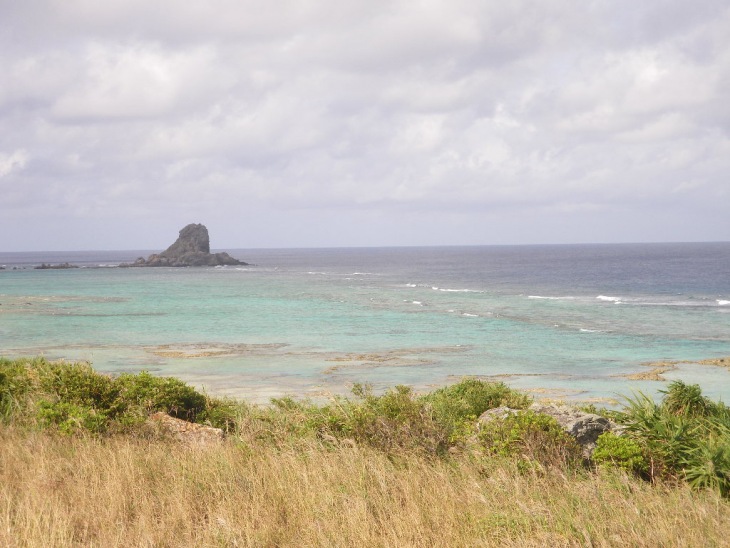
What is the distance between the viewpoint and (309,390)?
2655 centimetres

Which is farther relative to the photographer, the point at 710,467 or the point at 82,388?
the point at 82,388

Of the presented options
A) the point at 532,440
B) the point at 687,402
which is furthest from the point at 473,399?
the point at 532,440

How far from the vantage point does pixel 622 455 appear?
8.12 m

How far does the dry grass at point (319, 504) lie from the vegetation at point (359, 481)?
20 mm

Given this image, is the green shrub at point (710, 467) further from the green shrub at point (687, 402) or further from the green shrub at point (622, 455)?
Answer: the green shrub at point (687, 402)

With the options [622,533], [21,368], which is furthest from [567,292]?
[622,533]

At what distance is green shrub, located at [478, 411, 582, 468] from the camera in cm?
825

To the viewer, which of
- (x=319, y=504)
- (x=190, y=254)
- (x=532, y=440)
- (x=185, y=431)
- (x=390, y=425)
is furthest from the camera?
(x=190, y=254)

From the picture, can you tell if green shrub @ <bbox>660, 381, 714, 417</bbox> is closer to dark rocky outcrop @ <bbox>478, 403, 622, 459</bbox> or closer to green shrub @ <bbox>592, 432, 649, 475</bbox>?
dark rocky outcrop @ <bbox>478, 403, 622, 459</bbox>

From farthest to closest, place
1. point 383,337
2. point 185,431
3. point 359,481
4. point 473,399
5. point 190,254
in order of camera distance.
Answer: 1. point 190,254
2. point 383,337
3. point 473,399
4. point 185,431
5. point 359,481

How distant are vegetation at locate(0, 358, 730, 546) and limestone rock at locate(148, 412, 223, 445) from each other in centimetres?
28

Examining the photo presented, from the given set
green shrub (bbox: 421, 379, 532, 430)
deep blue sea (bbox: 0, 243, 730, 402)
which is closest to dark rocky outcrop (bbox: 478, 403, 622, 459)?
green shrub (bbox: 421, 379, 532, 430)

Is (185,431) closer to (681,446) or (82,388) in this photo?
(82,388)

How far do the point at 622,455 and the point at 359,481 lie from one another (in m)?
3.56
